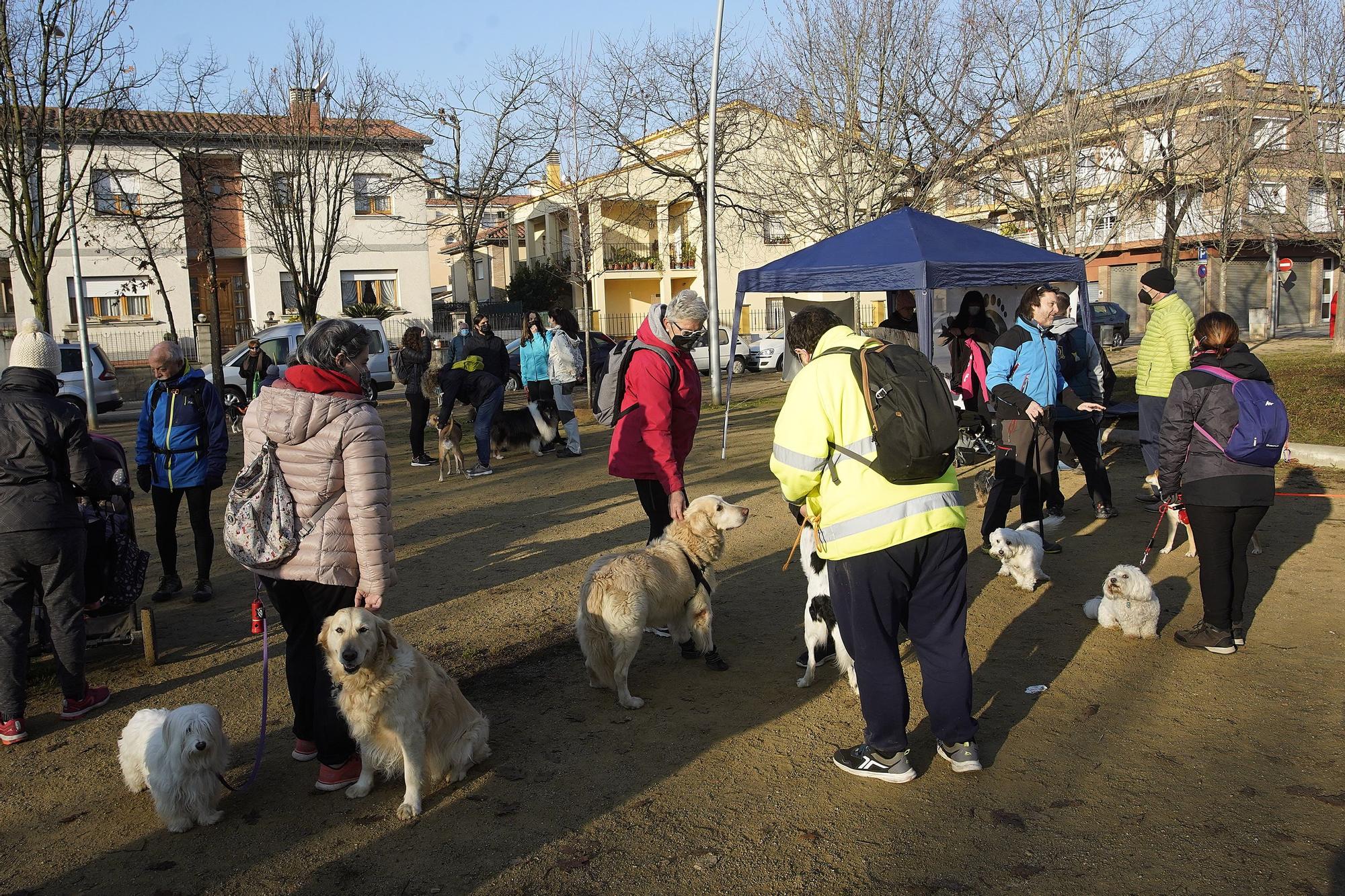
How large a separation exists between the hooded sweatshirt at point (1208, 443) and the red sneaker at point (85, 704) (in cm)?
558

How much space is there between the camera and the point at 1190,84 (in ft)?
56.2

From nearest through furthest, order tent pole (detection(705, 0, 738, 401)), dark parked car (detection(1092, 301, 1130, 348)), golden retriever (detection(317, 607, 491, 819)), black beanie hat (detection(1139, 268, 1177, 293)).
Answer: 1. golden retriever (detection(317, 607, 491, 819))
2. black beanie hat (detection(1139, 268, 1177, 293))
3. tent pole (detection(705, 0, 738, 401))
4. dark parked car (detection(1092, 301, 1130, 348))

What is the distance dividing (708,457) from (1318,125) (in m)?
13.9

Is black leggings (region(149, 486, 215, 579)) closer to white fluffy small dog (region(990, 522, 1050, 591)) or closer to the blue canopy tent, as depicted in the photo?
white fluffy small dog (region(990, 522, 1050, 591))

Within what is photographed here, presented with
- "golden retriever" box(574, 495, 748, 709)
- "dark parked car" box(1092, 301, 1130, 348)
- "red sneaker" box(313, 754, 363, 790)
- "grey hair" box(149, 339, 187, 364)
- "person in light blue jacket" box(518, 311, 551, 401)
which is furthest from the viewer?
"dark parked car" box(1092, 301, 1130, 348)

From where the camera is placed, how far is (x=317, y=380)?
11.4 ft

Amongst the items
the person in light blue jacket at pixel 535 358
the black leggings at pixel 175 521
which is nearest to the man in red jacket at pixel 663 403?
the black leggings at pixel 175 521

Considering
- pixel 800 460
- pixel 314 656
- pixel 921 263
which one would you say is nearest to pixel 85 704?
pixel 314 656

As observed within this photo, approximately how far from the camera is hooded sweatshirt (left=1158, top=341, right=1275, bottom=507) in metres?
4.69

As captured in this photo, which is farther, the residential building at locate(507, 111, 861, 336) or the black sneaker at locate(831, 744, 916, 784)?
the residential building at locate(507, 111, 861, 336)

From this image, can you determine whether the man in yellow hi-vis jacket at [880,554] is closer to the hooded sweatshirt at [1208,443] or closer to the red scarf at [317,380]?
the red scarf at [317,380]

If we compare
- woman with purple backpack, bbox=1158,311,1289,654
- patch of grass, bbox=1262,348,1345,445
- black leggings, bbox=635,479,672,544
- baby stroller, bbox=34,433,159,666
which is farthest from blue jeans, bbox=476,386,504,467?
patch of grass, bbox=1262,348,1345,445

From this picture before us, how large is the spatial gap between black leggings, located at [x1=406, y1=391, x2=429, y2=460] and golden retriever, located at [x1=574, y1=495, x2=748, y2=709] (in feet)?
24.4

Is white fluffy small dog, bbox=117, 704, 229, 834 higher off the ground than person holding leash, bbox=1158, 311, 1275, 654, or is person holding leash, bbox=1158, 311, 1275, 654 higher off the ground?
person holding leash, bbox=1158, 311, 1275, 654
